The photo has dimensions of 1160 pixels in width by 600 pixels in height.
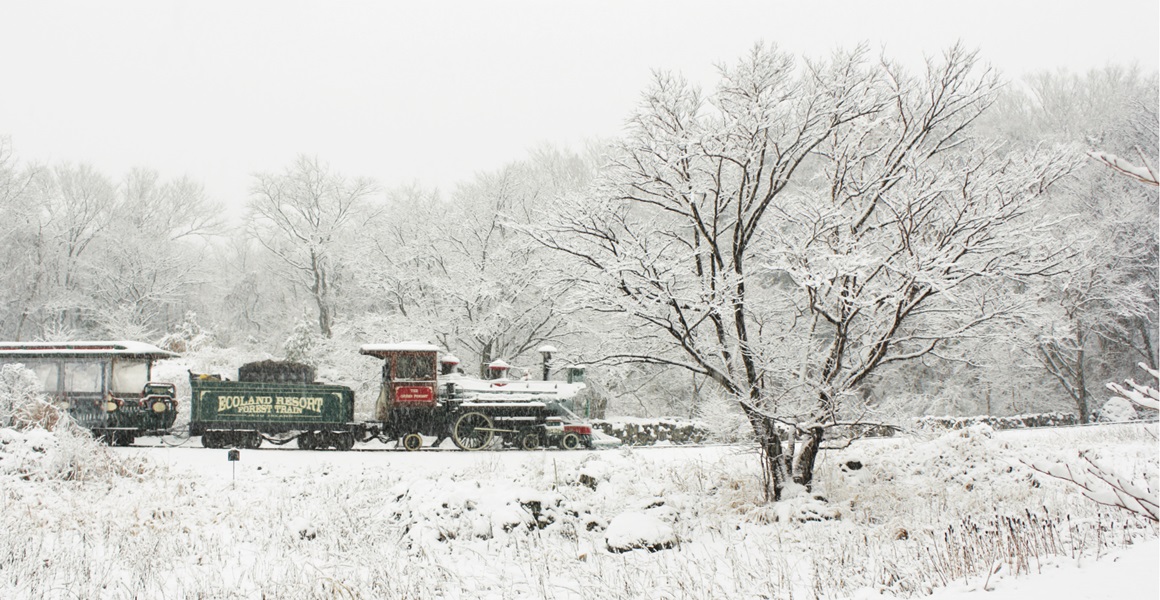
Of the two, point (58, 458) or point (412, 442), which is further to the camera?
point (412, 442)

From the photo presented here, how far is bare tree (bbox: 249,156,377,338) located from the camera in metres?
31.5

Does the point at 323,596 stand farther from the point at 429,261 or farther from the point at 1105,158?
the point at 429,261

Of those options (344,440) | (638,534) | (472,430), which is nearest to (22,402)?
(344,440)

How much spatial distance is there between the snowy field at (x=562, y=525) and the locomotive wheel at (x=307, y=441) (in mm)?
801

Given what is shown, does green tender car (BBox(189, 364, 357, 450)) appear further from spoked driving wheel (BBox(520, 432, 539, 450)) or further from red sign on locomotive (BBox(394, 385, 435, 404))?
spoked driving wheel (BBox(520, 432, 539, 450))

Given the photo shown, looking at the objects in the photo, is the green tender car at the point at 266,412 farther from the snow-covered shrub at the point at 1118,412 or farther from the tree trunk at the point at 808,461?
the snow-covered shrub at the point at 1118,412

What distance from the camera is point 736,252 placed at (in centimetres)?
1160

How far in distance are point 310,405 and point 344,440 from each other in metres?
1.11

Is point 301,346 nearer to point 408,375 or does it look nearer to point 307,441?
point 307,441

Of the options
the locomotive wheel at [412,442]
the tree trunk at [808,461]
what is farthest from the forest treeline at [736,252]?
the locomotive wheel at [412,442]

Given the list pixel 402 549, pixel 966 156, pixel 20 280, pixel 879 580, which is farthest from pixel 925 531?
pixel 20 280

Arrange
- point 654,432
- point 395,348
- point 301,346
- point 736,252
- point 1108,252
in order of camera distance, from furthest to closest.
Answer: point 301,346 → point 1108,252 → point 654,432 → point 395,348 → point 736,252

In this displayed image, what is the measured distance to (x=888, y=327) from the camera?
10.4 meters

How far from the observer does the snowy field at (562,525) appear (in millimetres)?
6461
